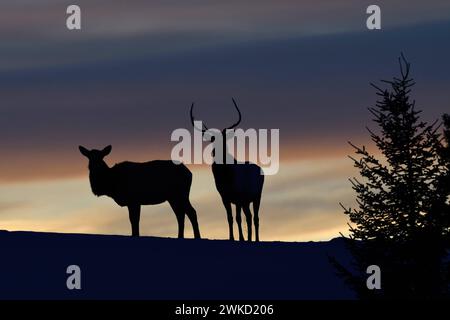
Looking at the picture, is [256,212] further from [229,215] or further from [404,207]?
[404,207]

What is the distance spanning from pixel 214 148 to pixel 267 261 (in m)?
7.83

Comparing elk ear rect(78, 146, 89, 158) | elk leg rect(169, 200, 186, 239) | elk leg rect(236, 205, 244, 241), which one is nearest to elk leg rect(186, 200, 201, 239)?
elk leg rect(169, 200, 186, 239)

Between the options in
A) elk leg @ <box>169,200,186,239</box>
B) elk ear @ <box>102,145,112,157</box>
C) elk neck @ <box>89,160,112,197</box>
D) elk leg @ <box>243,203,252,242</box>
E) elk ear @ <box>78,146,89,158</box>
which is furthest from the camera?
elk leg @ <box>243,203,252,242</box>

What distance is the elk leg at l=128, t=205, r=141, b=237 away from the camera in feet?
95.7

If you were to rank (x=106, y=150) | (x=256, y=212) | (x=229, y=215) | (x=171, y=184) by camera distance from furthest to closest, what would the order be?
1. (x=256, y=212)
2. (x=229, y=215)
3. (x=171, y=184)
4. (x=106, y=150)

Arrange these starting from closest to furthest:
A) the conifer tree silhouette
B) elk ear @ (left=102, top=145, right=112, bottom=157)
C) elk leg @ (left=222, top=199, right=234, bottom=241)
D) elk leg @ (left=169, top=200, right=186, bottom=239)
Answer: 1. the conifer tree silhouette
2. elk ear @ (left=102, top=145, right=112, bottom=157)
3. elk leg @ (left=222, top=199, right=234, bottom=241)
4. elk leg @ (left=169, top=200, right=186, bottom=239)

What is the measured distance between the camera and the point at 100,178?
3025 centimetres

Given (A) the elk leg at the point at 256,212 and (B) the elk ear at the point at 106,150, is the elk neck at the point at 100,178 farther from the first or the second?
(A) the elk leg at the point at 256,212

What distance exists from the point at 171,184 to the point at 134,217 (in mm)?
1784

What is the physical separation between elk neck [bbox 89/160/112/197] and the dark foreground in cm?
431

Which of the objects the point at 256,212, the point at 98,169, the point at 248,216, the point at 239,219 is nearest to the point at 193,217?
the point at 239,219

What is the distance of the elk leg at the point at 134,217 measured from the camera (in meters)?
29.2

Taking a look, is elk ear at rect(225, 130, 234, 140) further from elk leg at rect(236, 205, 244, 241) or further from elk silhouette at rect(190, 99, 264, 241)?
elk leg at rect(236, 205, 244, 241)
